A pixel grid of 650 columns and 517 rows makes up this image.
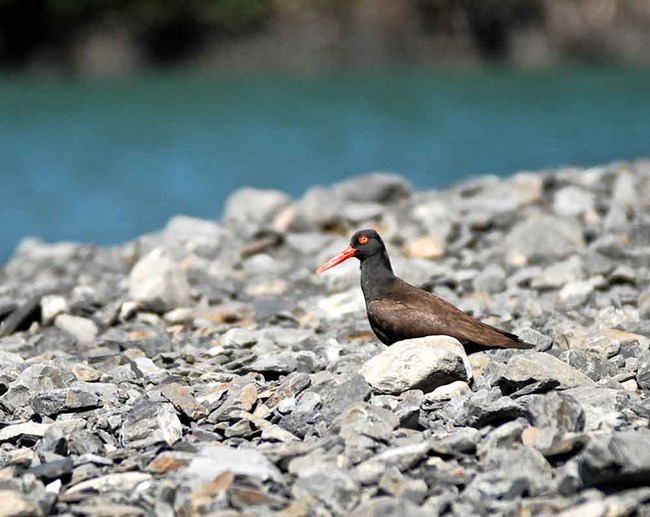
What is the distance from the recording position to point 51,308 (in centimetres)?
923

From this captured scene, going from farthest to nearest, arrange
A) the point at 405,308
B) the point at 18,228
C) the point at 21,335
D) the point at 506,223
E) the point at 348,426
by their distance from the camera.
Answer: the point at 18,228 < the point at 506,223 < the point at 21,335 < the point at 405,308 < the point at 348,426

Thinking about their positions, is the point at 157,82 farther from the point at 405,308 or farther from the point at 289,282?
the point at 405,308

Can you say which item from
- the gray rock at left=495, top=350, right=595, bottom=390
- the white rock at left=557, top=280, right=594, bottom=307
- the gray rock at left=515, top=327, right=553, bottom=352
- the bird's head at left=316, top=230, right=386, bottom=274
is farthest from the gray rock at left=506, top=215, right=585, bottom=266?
the gray rock at left=495, top=350, right=595, bottom=390

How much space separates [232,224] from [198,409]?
8.31 meters

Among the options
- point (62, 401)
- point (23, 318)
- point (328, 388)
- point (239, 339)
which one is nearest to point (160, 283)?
point (23, 318)

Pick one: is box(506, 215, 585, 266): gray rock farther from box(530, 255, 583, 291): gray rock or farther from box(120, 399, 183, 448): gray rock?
box(120, 399, 183, 448): gray rock

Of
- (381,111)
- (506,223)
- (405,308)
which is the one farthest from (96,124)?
(405,308)

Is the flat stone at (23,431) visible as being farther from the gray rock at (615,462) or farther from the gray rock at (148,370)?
the gray rock at (615,462)

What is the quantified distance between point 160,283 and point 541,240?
12.7 ft

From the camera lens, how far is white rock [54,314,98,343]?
8.76 meters

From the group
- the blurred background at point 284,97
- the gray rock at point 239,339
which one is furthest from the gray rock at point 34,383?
the blurred background at point 284,97

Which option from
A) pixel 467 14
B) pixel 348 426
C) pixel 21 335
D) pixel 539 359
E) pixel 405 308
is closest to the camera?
pixel 348 426

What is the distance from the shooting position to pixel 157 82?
51.4 metres

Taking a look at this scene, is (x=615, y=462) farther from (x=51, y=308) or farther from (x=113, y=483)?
(x=51, y=308)
